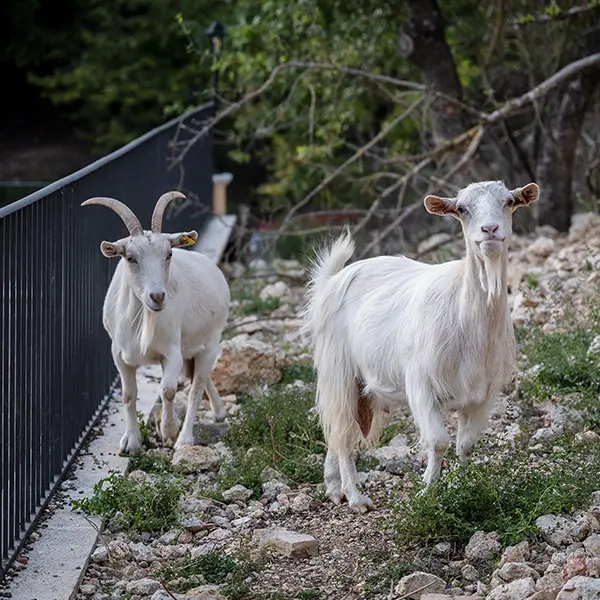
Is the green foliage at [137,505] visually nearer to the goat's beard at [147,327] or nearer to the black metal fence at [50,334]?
the black metal fence at [50,334]

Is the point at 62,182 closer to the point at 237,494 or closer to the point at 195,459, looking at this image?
the point at 195,459

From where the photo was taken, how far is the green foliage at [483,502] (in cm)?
546

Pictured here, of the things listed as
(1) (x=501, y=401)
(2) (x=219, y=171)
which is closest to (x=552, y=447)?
(1) (x=501, y=401)

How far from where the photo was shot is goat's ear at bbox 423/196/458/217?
5625 mm

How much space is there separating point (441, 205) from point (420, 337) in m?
0.68

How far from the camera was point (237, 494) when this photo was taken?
655 centimetres

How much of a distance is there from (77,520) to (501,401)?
3.10m

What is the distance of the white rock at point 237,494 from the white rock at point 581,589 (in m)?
2.42

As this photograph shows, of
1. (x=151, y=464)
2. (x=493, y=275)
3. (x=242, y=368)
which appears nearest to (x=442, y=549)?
(x=493, y=275)

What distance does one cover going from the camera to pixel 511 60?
1875cm

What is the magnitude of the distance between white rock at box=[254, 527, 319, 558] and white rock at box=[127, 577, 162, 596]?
62cm

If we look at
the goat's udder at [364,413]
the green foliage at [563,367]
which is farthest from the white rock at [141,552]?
the green foliage at [563,367]

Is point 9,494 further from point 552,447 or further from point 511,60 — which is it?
point 511,60

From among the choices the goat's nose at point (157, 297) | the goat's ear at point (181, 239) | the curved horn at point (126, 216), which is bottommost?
the goat's nose at point (157, 297)
